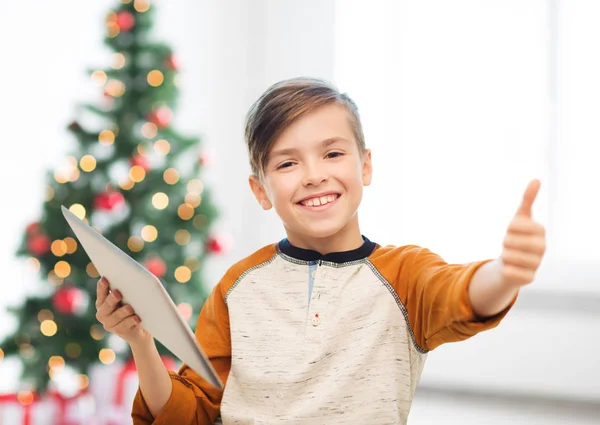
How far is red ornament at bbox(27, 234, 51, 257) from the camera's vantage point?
9.31ft

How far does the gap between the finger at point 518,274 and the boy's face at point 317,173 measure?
1.28ft

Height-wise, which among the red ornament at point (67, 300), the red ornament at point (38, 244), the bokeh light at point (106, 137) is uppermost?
the bokeh light at point (106, 137)

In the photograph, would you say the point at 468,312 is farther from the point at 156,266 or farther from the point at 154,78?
the point at 154,78

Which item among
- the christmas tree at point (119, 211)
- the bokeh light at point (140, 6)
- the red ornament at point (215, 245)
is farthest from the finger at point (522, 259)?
the bokeh light at point (140, 6)

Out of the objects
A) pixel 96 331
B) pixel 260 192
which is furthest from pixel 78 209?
pixel 260 192

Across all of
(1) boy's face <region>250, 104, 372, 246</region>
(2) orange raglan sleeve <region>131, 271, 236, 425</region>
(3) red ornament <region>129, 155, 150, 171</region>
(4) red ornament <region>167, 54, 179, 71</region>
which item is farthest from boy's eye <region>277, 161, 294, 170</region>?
(4) red ornament <region>167, 54, 179, 71</region>

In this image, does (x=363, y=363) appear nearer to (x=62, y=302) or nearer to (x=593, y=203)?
(x=62, y=302)

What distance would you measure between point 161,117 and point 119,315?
198cm

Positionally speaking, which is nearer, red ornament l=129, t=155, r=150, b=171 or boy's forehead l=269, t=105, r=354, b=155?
boy's forehead l=269, t=105, r=354, b=155

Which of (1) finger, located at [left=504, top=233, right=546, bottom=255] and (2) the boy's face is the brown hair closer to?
(2) the boy's face

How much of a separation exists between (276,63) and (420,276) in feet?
Result: 10.2

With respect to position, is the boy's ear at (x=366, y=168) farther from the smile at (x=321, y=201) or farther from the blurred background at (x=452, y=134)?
the blurred background at (x=452, y=134)

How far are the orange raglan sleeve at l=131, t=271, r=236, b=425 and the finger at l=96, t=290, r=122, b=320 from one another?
0.54ft

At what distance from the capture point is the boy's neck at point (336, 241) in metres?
1.29
